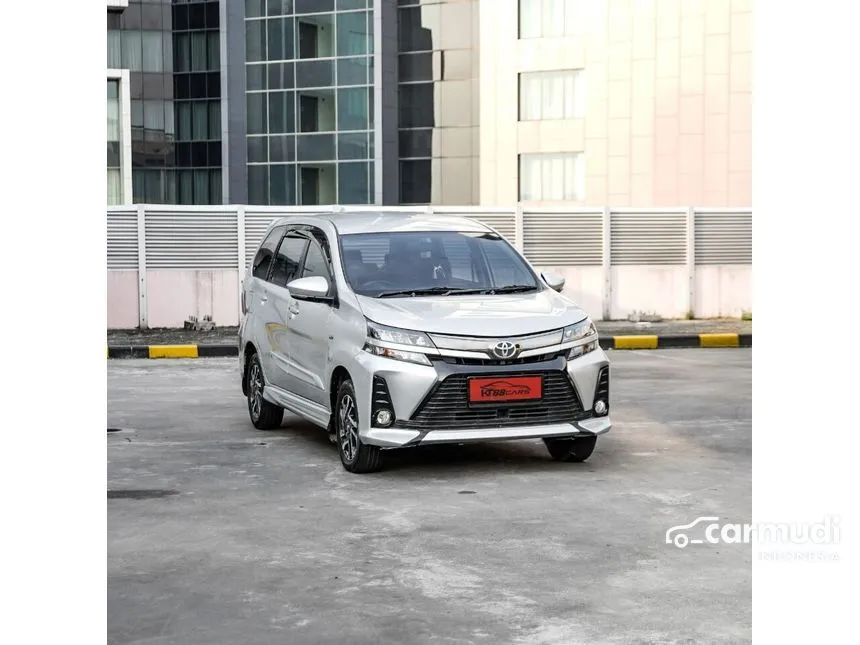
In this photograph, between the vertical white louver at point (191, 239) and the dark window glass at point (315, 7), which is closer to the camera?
the vertical white louver at point (191, 239)

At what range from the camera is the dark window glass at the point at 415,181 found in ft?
199

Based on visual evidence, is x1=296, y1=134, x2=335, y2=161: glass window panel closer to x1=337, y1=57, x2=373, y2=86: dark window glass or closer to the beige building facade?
x1=337, y1=57, x2=373, y2=86: dark window glass

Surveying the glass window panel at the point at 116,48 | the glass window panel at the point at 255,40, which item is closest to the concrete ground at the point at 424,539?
the glass window panel at the point at 255,40

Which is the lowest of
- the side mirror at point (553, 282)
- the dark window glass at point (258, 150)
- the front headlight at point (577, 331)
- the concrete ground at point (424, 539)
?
the concrete ground at point (424, 539)

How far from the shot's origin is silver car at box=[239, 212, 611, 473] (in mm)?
8891

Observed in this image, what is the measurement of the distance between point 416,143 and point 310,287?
51513 millimetres

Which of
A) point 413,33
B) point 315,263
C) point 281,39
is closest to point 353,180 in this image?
point 281,39

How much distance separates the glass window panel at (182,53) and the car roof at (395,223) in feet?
193

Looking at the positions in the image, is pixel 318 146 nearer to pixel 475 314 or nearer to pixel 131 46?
pixel 131 46

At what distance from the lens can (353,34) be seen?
59406mm

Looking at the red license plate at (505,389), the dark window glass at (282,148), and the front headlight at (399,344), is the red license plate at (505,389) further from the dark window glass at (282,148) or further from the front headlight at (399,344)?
the dark window glass at (282,148)

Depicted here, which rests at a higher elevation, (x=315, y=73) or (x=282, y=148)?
(x=315, y=73)
